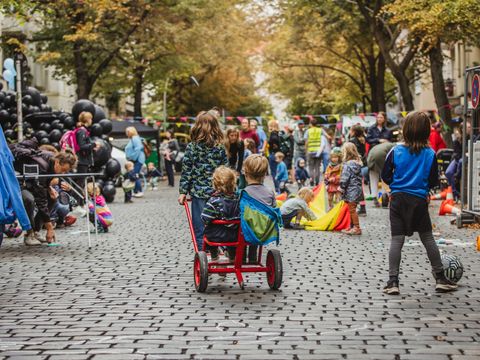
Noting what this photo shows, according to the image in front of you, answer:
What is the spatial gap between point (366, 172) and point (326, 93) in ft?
109

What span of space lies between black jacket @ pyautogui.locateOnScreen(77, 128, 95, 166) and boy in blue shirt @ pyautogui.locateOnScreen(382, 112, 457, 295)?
11.5 meters

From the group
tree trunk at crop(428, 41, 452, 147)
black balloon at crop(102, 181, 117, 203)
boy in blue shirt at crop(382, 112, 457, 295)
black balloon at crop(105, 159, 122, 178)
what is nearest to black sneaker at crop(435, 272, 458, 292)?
boy in blue shirt at crop(382, 112, 457, 295)

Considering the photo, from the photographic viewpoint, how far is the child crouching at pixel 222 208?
8891 mm

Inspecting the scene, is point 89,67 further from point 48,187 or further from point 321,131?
point 48,187

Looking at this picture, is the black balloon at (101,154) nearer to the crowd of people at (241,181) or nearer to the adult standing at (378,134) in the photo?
the crowd of people at (241,181)

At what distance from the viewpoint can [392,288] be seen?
8727 mm

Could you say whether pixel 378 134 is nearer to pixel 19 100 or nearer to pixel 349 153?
pixel 349 153

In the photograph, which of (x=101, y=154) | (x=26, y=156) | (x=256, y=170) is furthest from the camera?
(x=101, y=154)

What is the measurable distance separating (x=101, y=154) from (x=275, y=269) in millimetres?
13254

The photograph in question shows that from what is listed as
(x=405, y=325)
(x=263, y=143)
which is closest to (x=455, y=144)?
(x=263, y=143)

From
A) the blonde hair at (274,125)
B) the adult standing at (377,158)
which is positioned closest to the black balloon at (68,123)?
the blonde hair at (274,125)

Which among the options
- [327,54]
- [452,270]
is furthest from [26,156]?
[327,54]

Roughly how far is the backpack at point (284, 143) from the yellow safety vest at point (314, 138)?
623mm

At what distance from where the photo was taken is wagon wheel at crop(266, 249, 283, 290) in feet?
29.1
